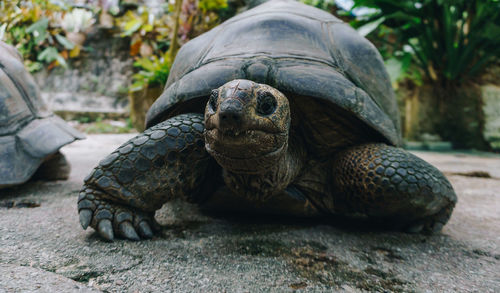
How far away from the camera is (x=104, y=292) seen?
3.40 feet

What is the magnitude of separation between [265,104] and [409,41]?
711 centimetres

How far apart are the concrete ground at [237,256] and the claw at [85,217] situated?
0.22 ft

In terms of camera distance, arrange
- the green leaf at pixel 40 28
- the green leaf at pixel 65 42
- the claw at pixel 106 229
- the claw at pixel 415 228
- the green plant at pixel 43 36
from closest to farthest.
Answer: the claw at pixel 106 229
the claw at pixel 415 228
the green plant at pixel 43 36
the green leaf at pixel 40 28
the green leaf at pixel 65 42

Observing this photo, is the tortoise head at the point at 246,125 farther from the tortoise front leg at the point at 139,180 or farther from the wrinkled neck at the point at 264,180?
the tortoise front leg at the point at 139,180

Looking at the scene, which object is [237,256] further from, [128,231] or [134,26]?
[134,26]

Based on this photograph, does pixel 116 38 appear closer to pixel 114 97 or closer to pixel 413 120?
pixel 114 97

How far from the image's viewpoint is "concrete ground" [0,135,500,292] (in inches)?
45.1

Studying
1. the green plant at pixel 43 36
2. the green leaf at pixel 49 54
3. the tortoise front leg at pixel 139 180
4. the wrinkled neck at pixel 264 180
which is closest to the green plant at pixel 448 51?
the wrinkled neck at pixel 264 180

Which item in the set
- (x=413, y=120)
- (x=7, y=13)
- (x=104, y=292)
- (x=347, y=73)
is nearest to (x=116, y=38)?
(x=7, y=13)

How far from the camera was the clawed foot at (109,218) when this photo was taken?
1507 millimetres

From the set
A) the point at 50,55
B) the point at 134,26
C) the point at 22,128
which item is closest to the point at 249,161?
the point at 22,128

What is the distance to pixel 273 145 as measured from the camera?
132cm

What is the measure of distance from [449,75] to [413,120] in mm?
1411

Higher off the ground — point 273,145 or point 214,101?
point 214,101
